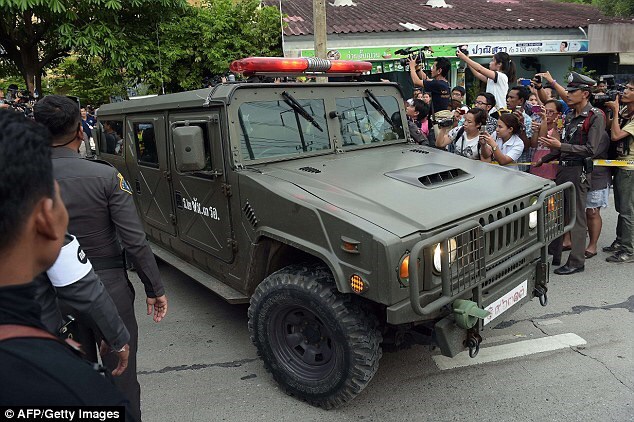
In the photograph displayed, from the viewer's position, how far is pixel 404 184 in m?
3.22

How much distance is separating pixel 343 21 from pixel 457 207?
1267 cm

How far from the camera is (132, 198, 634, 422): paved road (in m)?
2.93

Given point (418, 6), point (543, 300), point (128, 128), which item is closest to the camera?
point (543, 300)

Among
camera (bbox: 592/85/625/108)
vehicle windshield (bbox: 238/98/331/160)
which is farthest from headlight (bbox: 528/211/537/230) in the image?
Result: camera (bbox: 592/85/625/108)

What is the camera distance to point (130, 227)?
246 cm

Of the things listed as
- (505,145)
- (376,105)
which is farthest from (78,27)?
(505,145)

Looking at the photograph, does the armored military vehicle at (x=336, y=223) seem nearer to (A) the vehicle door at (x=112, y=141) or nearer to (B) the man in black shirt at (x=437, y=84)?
(A) the vehicle door at (x=112, y=141)

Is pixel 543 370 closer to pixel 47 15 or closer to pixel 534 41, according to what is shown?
pixel 47 15

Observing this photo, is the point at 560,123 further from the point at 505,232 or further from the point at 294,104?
the point at 294,104

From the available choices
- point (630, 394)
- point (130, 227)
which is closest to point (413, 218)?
point (130, 227)

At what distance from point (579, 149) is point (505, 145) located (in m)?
0.72

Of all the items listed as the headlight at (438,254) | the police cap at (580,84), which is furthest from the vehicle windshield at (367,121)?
the police cap at (580,84)

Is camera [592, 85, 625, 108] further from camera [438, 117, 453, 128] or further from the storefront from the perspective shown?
the storefront

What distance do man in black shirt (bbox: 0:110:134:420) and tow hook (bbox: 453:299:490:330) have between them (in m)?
1.98
